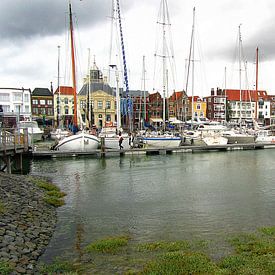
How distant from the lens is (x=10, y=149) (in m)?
26.8

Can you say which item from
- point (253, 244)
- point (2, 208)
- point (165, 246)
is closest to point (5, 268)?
point (165, 246)

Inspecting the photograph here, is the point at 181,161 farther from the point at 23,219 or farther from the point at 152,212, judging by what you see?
the point at 23,219

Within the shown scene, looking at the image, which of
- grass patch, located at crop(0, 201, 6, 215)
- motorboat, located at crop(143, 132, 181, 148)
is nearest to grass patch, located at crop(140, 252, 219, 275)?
grass patch, located at crop(0, 201, 6, 215)

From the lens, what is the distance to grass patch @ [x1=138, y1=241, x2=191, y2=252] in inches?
430

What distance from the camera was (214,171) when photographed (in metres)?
30.5

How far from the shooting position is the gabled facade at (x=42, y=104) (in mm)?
116387

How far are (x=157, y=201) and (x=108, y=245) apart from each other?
7.73 metres

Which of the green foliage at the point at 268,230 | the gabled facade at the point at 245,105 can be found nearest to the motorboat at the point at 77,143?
the green foliage at the point at 268,230

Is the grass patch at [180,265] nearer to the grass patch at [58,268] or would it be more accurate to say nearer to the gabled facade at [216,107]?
the grass patch at [58,268]

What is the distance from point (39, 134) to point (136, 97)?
4920 cm

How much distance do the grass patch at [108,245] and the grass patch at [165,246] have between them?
2.33ft

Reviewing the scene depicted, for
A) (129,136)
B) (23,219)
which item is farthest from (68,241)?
(129,136)

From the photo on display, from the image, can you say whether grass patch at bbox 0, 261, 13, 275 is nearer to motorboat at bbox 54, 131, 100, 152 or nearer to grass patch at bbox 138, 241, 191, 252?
grass patch at bbox 138, 241, 191, 252

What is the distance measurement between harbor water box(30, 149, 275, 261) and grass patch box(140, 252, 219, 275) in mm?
2417
